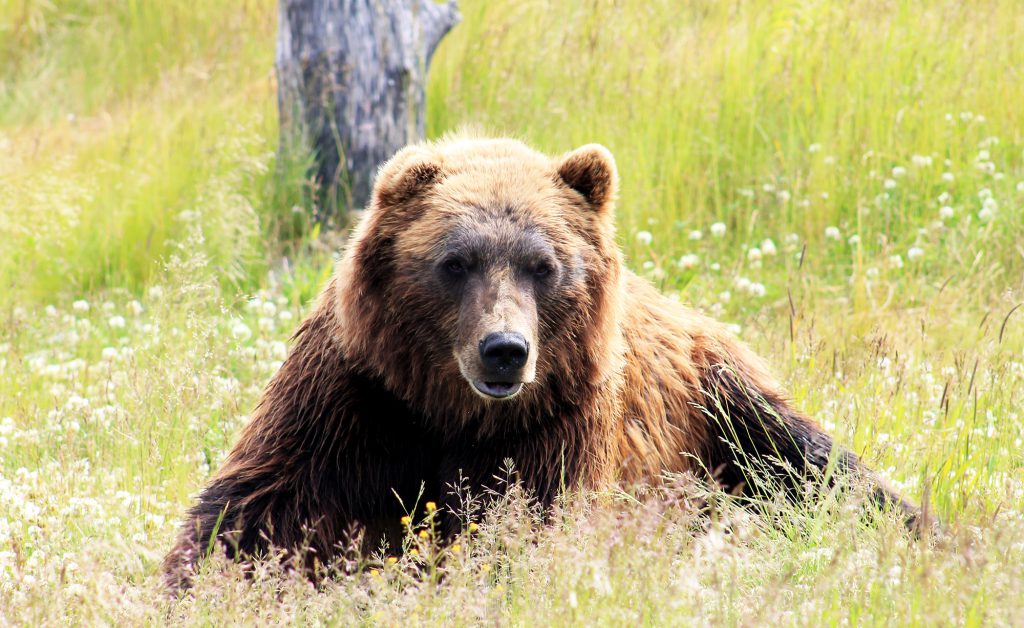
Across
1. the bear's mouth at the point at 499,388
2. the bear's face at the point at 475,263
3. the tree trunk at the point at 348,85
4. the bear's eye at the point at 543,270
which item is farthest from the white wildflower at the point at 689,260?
the bear's mouth at the point at 499,388

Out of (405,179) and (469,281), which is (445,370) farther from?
(405,179)

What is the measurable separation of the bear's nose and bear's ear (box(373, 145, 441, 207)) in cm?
72

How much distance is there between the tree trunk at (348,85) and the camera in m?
7.56

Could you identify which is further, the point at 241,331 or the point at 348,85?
the point at 348,85

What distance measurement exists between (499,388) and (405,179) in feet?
2.80

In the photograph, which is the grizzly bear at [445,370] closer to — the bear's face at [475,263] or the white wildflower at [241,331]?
the bear's face at [475,263]

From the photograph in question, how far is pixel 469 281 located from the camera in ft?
13.6

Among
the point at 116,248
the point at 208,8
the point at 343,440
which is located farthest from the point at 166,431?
the point at 208,8

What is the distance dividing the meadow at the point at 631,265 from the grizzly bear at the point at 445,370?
227 mm

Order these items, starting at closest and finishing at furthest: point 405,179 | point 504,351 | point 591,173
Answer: point 504,351
point 405,179
point 591,173

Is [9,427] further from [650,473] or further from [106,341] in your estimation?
[650,473]

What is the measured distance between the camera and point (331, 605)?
11.1 ft

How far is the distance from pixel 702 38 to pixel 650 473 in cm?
525

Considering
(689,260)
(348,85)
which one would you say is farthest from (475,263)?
(348,85)
